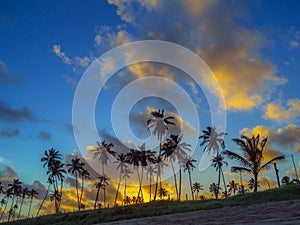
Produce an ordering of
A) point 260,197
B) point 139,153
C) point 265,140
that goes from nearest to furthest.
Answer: point 260,197 → point 265,140 → point 139,153

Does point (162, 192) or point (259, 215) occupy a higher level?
point (162, 192)

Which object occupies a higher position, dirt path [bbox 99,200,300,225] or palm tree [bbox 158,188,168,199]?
palm tree [bbox 158,188,168,199]

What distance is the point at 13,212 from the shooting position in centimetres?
12056

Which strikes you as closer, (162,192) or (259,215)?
(259,215)

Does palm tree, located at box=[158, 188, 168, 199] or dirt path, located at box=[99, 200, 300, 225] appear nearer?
dirt path, located at box=[99, 200, 300, 225]

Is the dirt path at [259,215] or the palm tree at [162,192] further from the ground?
the palm tree at [162,192]

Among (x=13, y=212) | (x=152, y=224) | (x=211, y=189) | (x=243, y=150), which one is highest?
(x=211, y=189)

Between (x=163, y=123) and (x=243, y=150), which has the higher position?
(x=163, y=123)

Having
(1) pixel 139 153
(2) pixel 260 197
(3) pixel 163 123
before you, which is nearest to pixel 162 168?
(1) pixel 139 153

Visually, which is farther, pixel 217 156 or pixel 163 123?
pixel 217 156

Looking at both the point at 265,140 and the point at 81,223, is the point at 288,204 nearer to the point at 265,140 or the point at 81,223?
the point at 265,140

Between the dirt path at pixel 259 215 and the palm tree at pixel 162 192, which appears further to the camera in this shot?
the palm tree at pixel 162 192

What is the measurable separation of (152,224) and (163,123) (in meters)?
39.1

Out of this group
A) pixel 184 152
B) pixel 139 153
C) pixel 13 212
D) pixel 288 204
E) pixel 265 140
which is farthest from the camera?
pixel 13 212
